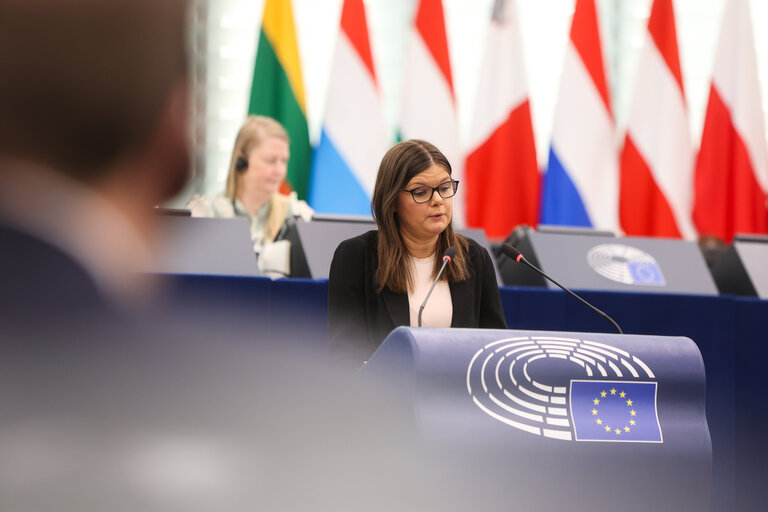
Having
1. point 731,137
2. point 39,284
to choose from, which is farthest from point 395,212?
point 731,137

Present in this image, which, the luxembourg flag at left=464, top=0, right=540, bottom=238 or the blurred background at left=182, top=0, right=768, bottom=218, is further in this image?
the blurred background at left=182, top=0, right=768, bottom=218

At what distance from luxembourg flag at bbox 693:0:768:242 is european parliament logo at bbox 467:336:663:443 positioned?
4132 mm

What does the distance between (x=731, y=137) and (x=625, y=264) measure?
2234mm

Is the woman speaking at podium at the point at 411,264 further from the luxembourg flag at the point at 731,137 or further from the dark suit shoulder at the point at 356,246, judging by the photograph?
the luxembourg flag at the point at 731,137

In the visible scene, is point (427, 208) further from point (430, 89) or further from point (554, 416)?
point (430, 89)

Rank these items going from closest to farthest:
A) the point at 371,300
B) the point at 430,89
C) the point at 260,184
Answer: the point at 371,300, the point at 260,184, the point at 430,89

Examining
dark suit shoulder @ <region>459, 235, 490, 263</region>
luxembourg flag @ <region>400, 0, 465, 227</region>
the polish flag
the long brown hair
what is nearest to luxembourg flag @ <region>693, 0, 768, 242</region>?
the polish flag

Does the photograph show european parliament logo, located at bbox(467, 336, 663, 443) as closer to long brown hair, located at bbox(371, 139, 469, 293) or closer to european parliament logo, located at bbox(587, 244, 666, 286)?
A: long brown hair, located at bbox(371, 139, 469, 293)

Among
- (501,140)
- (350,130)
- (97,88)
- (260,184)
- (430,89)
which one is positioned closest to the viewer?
(97,88)

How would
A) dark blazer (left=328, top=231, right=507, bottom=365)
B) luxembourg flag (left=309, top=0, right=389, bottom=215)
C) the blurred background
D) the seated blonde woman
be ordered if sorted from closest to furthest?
dark blazer (left=328, top=231, right=507, bottom=365), the seated blonde woman, luxembourg flag (left=309, top=0, right=389, bottom=215), the blurred background

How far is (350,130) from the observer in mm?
4934

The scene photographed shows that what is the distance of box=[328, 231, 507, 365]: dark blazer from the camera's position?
87.0 inches

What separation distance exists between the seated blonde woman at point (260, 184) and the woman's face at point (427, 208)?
44.5 inches

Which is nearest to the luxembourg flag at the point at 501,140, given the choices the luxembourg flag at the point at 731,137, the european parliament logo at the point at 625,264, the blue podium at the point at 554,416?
the luxembourg flag at the point at 731,137
